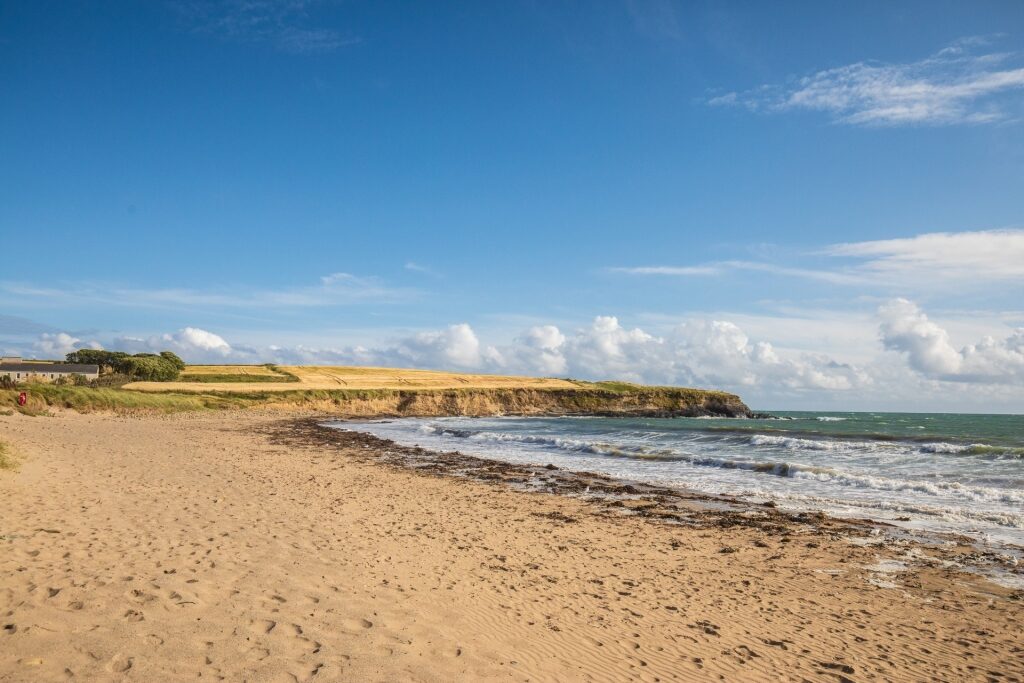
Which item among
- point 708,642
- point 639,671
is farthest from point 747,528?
point 639,671

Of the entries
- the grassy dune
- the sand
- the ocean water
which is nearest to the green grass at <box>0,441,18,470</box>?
the sand

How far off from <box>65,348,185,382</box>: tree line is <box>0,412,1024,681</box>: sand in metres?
75.6

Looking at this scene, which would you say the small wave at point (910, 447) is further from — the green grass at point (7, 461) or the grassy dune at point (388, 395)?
the grassy dune at point (388, 395)

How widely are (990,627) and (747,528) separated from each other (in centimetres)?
616

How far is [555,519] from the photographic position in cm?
1515

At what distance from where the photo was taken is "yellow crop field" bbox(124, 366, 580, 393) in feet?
259

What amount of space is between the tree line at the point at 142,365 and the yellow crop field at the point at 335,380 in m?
3.21

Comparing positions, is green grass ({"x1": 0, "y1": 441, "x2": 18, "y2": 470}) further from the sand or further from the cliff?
the cliff

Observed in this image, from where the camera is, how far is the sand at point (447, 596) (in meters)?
6.46

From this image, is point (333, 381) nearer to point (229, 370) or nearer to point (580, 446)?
point (229, 370)

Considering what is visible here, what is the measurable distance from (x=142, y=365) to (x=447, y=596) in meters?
88.3

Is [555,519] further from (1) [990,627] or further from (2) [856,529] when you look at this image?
(1) [990,627]

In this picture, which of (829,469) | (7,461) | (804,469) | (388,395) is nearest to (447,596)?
(7,461)

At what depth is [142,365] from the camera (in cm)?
8269
